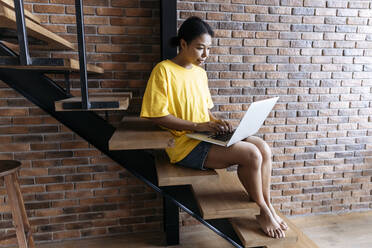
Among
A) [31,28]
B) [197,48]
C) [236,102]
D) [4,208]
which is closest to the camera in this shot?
[31,28]

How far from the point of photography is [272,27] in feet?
6.91

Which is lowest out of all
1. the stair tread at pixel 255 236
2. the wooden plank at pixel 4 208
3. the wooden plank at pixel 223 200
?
the wooden plank at pixel 4 208

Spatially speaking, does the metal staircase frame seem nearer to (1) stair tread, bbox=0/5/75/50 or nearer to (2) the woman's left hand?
(1) stair tread, bbox=0/5/75/50

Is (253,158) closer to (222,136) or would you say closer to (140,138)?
(222,136)

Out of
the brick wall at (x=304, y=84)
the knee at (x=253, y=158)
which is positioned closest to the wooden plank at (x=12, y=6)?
the brick wall at (x=304, y=84)

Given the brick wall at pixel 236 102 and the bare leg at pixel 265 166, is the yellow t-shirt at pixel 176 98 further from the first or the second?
the brick wall at pixel 236 102

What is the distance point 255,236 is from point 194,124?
643 millimetres

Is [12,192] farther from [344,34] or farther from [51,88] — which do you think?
[344,34]

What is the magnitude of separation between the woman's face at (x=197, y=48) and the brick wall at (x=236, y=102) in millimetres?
571

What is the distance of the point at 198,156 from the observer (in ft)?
4.63

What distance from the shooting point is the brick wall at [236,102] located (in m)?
1.92

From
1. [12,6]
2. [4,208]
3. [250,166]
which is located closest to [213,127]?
[250,166]

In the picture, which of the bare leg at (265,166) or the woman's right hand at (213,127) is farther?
the bare leg at (265,166)

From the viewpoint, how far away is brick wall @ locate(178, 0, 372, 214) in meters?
2.08
